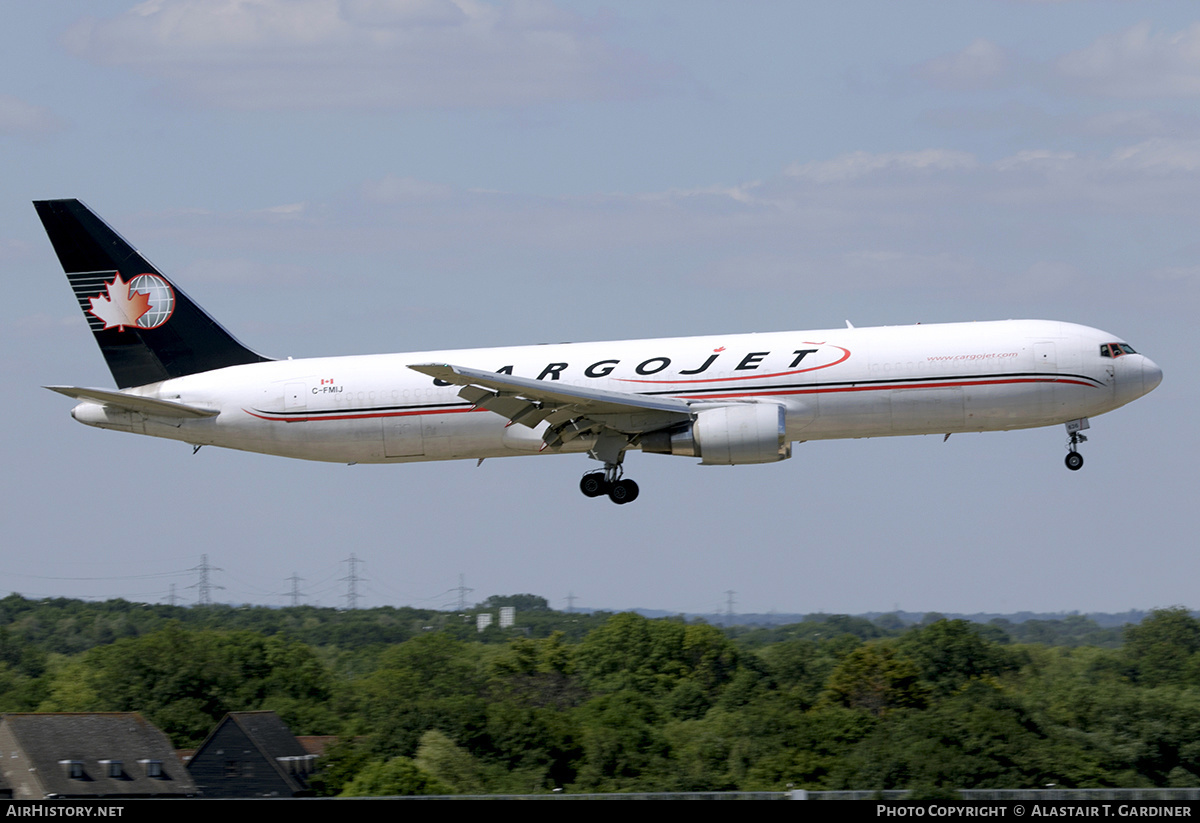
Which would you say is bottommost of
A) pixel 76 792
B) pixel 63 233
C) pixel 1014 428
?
pixel 76 792

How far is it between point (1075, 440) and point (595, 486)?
1416cm

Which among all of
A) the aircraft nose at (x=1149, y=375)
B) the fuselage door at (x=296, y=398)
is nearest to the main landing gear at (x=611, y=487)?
the fuselage door at (x=296, y=398)

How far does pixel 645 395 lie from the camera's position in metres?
40.4

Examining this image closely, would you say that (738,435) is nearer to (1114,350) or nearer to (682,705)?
(1114,350)

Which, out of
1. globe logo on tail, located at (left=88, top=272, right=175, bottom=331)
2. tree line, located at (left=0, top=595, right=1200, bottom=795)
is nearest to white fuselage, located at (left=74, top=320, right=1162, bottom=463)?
globe logo on tail, located at (left=88, top=272, right=175, bottom=331)

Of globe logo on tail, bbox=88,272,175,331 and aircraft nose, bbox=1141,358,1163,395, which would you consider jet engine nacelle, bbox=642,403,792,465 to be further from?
globe logo on tail, bbox=88,272,175,331

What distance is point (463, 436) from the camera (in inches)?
1634

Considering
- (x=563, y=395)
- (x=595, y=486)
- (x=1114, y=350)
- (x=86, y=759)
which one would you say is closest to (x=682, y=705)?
(x=86, y=759)

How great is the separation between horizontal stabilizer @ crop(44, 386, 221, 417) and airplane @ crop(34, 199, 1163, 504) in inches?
2.3

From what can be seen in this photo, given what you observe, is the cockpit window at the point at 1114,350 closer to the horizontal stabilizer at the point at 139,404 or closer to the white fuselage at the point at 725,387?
the white fuselage at the point at 725,387

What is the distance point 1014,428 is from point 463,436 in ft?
52.1

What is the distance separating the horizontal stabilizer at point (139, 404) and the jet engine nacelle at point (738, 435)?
48.8ft
